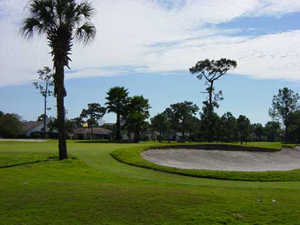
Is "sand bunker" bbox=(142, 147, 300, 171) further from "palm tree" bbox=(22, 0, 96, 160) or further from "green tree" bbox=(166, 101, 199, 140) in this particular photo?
"green tree" bbox=(166, 101, 199, 140)

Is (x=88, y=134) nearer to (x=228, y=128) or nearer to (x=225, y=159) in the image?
(x=228, y=128)

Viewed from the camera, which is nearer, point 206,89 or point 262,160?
point 262,160

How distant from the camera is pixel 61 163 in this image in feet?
62.8

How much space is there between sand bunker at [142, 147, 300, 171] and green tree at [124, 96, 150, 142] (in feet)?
131

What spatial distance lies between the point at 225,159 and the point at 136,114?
1641 inches

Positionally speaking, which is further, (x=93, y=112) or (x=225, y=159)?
(x=93, y=112)

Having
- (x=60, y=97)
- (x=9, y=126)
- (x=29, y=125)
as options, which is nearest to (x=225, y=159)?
(x=60, y=97)

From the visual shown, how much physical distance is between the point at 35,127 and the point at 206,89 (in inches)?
2352

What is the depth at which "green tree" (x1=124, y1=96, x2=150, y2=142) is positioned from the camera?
67375 millimetres

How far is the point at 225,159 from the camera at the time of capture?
26250 mm

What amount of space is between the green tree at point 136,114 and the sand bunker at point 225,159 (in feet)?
131

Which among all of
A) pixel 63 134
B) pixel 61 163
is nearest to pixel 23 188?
pixel 61 163

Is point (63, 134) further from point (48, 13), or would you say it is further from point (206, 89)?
point (206, 89)

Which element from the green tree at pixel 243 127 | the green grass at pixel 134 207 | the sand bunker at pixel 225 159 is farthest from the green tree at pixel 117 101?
the green grass at pixel 134 207
